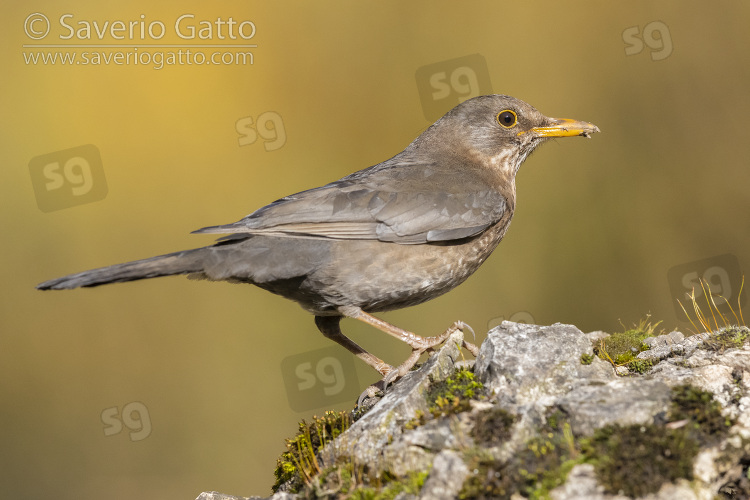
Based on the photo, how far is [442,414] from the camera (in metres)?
4.52

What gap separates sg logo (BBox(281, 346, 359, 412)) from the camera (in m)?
10.2

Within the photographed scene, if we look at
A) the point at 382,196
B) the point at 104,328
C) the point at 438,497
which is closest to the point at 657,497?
the point at 438,497

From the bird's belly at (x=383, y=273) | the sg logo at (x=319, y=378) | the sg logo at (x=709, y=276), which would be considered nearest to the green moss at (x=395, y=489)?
the bird's belly at (x=383, y=273)

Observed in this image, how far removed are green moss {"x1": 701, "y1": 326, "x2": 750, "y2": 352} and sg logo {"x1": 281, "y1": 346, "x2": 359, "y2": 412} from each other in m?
5.63

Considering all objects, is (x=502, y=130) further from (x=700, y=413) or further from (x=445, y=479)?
(x=445, y=479)

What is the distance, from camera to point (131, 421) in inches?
398

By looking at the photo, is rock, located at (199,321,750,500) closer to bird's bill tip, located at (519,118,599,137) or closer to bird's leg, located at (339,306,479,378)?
bird's leg, located at (339,306,479,378)

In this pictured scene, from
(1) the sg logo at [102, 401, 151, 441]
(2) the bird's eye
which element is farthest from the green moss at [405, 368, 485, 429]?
(1) the sg logo at [102, 401, 151, 441]

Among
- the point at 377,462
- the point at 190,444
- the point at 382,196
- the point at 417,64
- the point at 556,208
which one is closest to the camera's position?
the point at 377,462

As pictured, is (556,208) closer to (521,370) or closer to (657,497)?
(521,370)

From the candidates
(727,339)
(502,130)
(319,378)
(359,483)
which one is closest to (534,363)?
(359,483)

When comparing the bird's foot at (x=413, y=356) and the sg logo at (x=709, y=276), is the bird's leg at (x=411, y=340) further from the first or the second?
the sg logo at (x=709, y=276)

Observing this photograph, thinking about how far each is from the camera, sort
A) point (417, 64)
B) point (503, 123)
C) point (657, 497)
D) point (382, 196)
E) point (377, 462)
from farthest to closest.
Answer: point (417, 64), point (503, 123), point (382, 196), point (377, 462), point (657, 497)

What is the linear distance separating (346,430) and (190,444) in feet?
19.4
